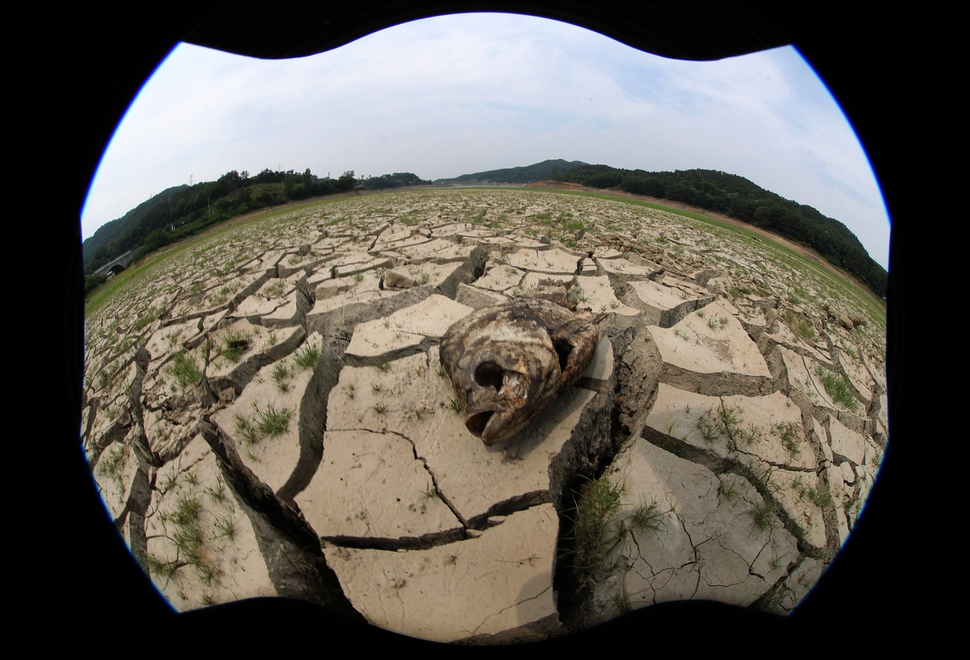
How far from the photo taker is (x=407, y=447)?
1397 mm

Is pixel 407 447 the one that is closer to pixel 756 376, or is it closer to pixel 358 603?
pixel 358 603

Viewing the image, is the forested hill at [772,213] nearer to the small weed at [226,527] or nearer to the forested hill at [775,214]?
the forested hill at [775,214]

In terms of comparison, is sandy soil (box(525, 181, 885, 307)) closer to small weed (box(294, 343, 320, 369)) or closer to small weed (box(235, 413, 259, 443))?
small weed (box(294, 343, 320, 369))

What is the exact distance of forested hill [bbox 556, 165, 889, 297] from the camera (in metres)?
1.91

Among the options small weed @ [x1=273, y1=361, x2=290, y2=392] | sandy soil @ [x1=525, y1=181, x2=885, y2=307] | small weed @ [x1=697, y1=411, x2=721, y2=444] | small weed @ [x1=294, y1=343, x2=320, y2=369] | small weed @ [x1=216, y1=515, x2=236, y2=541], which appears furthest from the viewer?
sandy soil @ [x1=525, y1=181, x2=885, y2=307]

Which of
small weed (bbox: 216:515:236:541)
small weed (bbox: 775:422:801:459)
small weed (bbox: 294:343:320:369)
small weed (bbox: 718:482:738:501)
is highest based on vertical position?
small weed (bbox: 294:343:320:369)

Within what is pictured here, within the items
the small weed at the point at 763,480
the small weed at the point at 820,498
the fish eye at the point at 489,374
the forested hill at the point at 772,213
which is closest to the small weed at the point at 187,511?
the fish eye at the point at 489,374

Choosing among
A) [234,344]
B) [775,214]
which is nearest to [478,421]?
[234,344]

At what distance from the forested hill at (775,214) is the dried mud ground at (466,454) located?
A: 0.42m

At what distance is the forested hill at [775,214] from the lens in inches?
75.1

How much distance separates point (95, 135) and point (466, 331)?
1423mm

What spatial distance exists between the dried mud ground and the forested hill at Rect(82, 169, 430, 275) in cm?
60

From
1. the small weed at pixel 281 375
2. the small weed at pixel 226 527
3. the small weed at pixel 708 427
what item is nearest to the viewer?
the small weed at pixel 226 527

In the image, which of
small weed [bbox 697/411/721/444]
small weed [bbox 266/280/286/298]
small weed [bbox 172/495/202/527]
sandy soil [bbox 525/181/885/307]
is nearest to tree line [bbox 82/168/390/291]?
small weed [bbox 266/280/286/298]
